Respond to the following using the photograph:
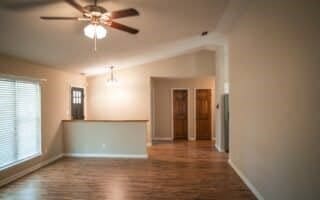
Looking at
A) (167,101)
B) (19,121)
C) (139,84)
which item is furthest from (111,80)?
(19,121)

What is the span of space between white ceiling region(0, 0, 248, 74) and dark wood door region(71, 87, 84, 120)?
1446mm

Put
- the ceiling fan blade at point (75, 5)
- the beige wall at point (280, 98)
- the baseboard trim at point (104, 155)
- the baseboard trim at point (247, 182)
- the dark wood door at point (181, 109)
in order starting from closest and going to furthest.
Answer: the beige wall at point (280, 98), the ceiling fan blade at point (75, 5), the baseboard trim at point (247, 182), the baseboard trim at point (104, 155), the dark wood door at point (181, 109)

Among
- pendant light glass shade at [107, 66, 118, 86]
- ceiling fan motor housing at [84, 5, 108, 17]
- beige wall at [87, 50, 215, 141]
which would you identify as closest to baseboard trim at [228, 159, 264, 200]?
ceiling fan motor housing at [84, 5, 108, 17]

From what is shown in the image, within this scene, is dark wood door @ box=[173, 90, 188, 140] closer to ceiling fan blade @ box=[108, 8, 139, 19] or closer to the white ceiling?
the white ceiling

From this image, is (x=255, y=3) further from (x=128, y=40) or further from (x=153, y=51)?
(x=153, y=51)

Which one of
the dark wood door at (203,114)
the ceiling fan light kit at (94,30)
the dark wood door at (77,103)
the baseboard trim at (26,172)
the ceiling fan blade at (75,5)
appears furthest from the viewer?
the dark wood door at (203,114)

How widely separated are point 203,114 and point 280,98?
6.81 m

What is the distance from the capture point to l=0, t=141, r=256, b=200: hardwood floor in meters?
4.05

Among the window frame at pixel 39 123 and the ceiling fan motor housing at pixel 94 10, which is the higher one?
the ceiling fan motor housing at pixel 94 10

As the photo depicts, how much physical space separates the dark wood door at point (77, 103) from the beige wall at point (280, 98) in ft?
16.3

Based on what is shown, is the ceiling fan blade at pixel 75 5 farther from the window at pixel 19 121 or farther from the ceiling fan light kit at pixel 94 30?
the window at pixel 19 121

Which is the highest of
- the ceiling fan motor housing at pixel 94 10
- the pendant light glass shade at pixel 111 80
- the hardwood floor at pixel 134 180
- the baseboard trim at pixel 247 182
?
the ceiling fan motor housing at pixel 94 10

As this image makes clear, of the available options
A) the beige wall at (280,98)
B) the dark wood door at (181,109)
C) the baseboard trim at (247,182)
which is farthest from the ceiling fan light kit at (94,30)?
the dark wood door at (181,109)

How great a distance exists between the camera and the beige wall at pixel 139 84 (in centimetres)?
835
